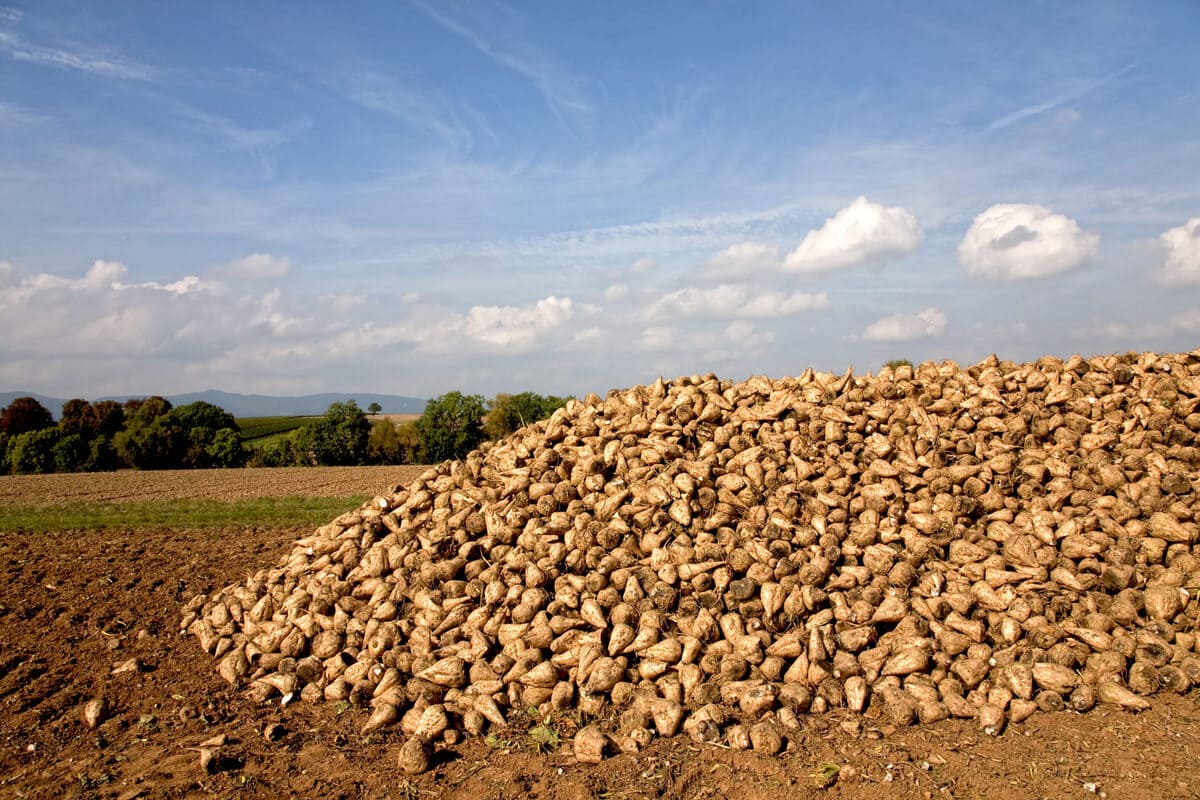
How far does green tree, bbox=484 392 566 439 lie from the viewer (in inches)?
1421

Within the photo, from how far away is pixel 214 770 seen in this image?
589 cm

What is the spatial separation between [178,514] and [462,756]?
14.3 metres

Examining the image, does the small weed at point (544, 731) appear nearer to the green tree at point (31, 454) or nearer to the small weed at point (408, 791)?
the small weed at point (408, 791)

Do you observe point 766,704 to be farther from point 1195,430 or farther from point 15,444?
point 15,444

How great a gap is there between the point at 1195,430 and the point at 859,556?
425cm

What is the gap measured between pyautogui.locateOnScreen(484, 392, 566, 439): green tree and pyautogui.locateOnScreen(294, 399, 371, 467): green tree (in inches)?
293

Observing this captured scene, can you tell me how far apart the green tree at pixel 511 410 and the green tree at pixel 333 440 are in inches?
293

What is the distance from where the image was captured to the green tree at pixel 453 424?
1467 inches

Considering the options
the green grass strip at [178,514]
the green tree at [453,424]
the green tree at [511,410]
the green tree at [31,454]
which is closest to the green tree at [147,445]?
the green tree at [31,454]

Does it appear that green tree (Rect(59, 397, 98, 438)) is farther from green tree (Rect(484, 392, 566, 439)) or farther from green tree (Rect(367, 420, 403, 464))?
green tree (Rect(484, 392, 566, 439))

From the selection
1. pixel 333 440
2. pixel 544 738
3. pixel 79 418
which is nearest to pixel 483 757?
pixel 544 738

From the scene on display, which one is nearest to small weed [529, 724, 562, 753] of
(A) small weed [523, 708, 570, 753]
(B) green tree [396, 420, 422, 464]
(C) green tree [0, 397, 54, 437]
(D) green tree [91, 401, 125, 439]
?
(A) small weed [523, 708, 570, 753]

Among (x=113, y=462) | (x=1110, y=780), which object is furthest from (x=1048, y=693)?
(x=113, y=462)

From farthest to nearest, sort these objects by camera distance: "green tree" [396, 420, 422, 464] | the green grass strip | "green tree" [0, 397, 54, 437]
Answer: "green tree" [0, 397, 54, 437], "green tree" [396, 420, 422, 464], the green grass strip
